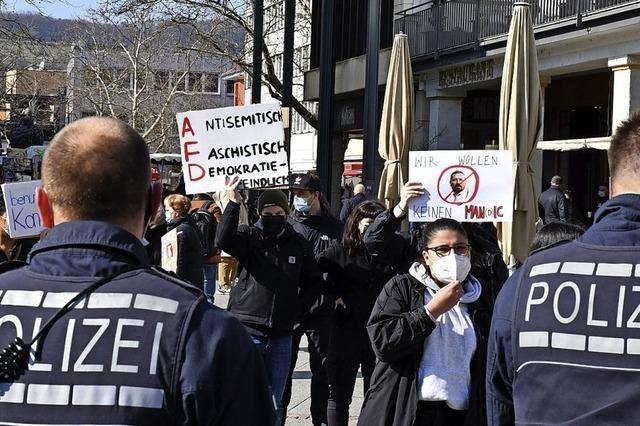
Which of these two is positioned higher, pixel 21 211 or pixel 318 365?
pixel 21 211

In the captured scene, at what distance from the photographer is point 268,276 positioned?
7.47m

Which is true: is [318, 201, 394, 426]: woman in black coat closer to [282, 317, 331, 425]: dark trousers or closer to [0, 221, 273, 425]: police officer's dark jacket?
[282, 317, 331, 425]: dark trousers

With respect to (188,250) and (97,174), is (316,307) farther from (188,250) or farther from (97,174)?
(97,174)

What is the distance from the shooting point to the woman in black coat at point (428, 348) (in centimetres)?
510

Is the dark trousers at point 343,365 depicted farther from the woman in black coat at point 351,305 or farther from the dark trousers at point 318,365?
Answer: the dark trousers at point 318,365

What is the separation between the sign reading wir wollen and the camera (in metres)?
9.02

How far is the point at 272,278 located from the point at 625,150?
14.9 ft

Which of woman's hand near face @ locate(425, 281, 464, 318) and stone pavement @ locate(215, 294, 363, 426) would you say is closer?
woman's hand near face @ locate(425, 281, 464, 318)

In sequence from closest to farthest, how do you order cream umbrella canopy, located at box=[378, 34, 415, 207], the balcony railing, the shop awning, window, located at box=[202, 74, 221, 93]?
cream umbrella canopy, located at box=[378, 34, 415, 207] → the shop awning → the balcony railing → window, located at box=[202, 74, 221, 93]

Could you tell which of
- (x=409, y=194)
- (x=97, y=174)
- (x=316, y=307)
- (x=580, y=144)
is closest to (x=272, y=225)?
(x=316, y=307)

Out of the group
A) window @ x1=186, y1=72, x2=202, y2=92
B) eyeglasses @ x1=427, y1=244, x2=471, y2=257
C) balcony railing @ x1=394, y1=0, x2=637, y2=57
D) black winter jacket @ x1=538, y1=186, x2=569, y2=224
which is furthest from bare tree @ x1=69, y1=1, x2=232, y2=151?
eyeglasses @ x1=427, y1=244, x2=471, y2=257

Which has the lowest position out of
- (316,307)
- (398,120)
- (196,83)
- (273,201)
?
(316,307)

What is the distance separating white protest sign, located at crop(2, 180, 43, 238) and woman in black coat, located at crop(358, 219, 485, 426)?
2918mm

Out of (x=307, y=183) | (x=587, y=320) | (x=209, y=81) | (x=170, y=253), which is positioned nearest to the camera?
(x=587, y=320)
